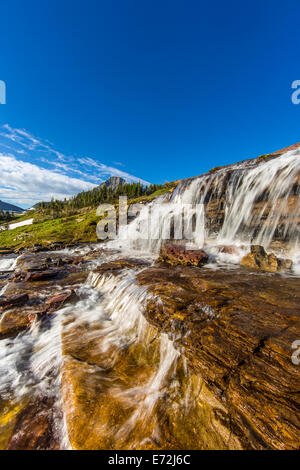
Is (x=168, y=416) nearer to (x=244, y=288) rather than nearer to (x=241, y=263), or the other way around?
(x=244, y=288)

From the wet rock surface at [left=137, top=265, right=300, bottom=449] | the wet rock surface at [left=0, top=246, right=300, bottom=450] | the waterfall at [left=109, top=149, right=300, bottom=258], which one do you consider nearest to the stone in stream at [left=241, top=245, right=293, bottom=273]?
the waterfall at [left=109, top=149, right=300, bottom=258]

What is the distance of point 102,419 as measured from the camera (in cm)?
265

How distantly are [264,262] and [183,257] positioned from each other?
3.80 metres

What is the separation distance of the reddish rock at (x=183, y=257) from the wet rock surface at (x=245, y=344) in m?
3.32

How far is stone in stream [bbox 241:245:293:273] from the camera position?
24.7 feet

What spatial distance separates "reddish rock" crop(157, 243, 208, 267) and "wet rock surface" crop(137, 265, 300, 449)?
3.32 m

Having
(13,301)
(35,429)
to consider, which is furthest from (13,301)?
(35,429)

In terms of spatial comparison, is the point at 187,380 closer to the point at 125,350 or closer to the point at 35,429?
the point at 125,350

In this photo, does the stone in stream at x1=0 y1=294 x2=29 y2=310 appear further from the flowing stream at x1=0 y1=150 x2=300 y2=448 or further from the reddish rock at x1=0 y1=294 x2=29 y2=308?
the flowing stream at x1=0 y1=150 x2=300 y2=448

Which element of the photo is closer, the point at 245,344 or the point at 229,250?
the point at 245,344

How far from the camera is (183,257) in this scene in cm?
970
